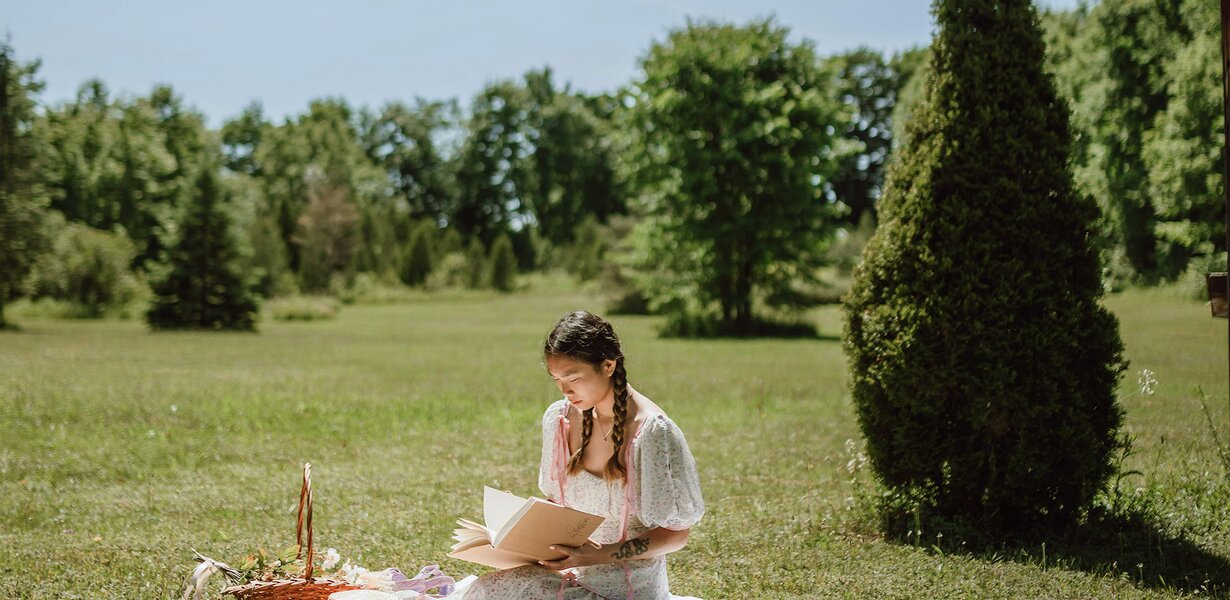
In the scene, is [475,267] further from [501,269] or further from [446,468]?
[446,468]

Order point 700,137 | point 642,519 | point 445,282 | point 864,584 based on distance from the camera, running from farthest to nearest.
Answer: point 445,282
point 700,137
point 864,584
point 642,519

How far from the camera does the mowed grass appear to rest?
538 centimetres

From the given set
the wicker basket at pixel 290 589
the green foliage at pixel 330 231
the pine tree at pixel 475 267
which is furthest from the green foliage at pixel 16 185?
the wicker basket at pixel 290 589

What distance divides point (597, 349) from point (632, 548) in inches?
30.4

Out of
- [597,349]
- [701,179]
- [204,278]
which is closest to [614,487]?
[597,349]

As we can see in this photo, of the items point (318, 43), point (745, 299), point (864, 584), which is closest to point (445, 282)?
point (318, 43)

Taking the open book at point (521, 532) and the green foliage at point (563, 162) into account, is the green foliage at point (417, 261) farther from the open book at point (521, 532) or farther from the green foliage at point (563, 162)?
the open book at point (521, 532)

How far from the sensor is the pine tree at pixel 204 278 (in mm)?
26312

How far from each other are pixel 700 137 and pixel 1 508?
1899 centimetres

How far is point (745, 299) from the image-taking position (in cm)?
2428

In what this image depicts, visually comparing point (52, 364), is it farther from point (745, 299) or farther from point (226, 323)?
point (745, 299)

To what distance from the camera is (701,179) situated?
77.7ft

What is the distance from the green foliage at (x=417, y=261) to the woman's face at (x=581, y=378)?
141ft

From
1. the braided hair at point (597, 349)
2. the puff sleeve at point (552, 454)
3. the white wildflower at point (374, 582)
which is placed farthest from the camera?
the white wildflower at point (374, 582)
